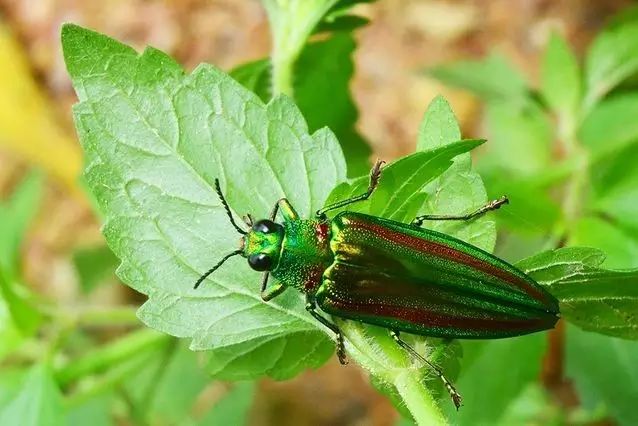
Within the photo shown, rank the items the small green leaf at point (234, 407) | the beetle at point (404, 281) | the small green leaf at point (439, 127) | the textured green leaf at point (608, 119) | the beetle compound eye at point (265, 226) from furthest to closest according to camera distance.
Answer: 1. the small green leaf at point (234, 407)
2. the textured green leaf at point (608, 119)
3. the beetle compound eye at point (265, 226)
4. the beetle at point (404, 281)
5. the small green leaf at point (439, 127)

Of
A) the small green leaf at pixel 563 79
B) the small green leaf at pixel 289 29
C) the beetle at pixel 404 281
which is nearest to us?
the beetle at pixel 404 281

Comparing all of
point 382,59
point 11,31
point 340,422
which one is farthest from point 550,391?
point 11,31

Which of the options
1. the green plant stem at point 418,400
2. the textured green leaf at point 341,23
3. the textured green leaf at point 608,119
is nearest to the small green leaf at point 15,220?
the textured green leaf at point 341,23

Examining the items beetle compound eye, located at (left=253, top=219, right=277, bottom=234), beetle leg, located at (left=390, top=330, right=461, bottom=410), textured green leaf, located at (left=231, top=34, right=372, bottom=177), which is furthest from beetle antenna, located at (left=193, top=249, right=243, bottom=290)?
textured green leaf, located at (left=231, top=34, right=372, bottom=177)

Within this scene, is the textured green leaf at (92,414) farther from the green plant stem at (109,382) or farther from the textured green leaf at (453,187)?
the textured green leaf at (453,187)

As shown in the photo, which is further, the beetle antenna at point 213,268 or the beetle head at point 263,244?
the beetle head at point 263,244

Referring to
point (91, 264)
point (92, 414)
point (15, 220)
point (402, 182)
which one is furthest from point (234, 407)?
point (402, 182)

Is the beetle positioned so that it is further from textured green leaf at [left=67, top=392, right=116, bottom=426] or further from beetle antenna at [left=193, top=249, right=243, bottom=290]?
A: textured green leaf at [left=67, top=392, right=116, bottom=426]

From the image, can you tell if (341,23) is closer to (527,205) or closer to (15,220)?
(527,205)
